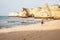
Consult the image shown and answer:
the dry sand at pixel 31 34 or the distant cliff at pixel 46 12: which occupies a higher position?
the dry sand at pixel 31 34

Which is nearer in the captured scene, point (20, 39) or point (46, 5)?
point (20, 39)

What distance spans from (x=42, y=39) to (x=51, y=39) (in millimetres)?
438

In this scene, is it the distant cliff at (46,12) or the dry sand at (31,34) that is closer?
the dry sand at (31,34)

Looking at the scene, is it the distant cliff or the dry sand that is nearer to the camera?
the dry sand

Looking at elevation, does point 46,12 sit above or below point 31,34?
below

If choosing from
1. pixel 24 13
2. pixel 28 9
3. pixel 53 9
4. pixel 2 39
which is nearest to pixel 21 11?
pixel 24 13

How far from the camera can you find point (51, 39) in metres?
7.07

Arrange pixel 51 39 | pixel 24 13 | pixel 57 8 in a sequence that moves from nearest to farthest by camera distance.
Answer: pixel 51 39
pixel 57 8
pixel 24 13

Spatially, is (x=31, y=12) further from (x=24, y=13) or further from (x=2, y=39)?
(x=2, y=39)

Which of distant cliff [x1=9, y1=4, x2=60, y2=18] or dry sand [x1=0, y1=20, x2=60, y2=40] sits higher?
dry sand [x1=0, y1=20, x2=60, y2=40]

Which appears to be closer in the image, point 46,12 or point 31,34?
point 31,34

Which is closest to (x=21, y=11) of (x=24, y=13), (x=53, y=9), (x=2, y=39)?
(x=24, y=13)

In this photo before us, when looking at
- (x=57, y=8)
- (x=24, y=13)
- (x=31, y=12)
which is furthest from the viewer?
(x=31, y=12)

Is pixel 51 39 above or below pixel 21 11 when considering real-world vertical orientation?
above
